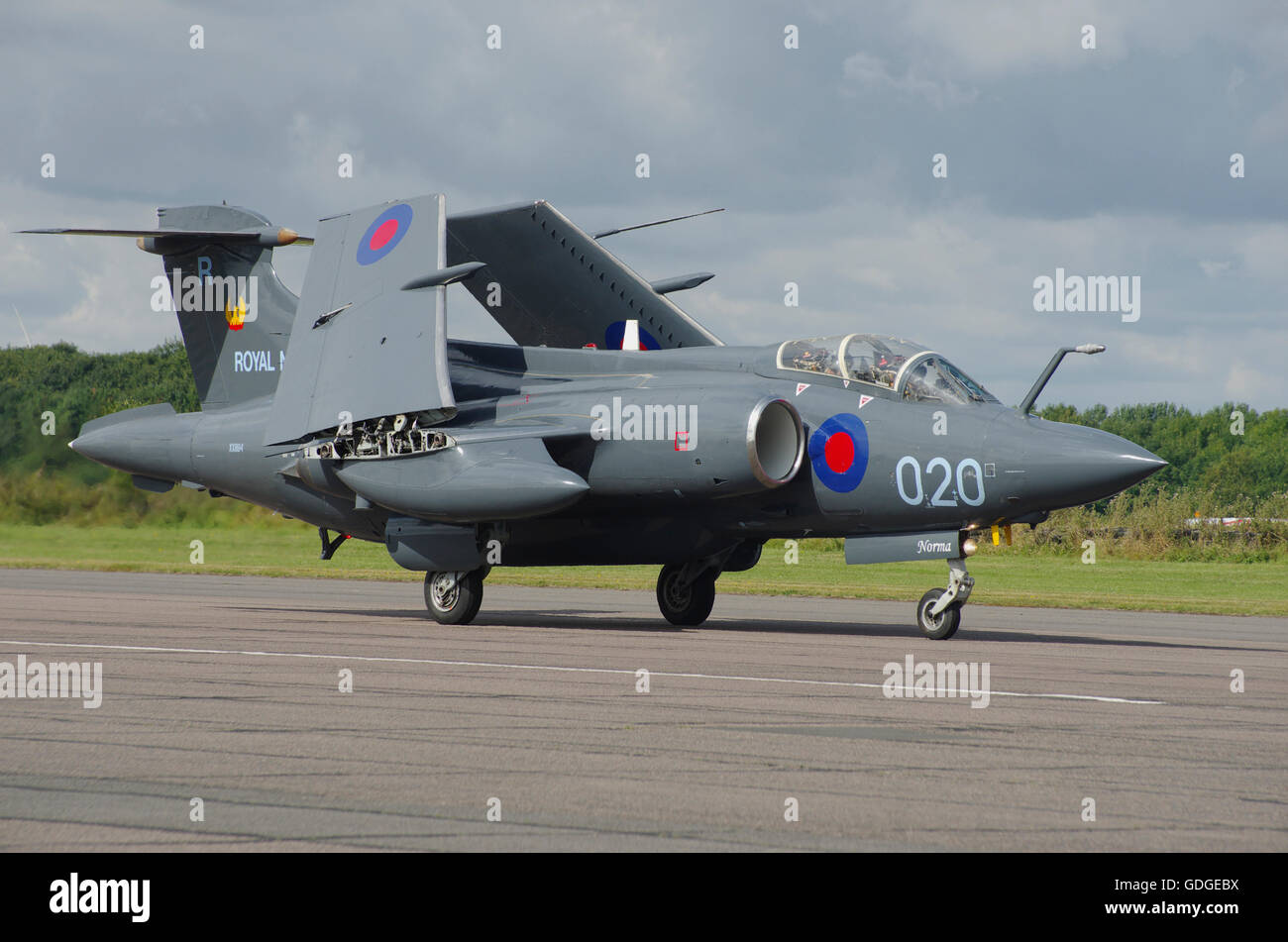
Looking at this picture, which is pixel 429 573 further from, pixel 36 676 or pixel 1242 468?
pixel 1242 468

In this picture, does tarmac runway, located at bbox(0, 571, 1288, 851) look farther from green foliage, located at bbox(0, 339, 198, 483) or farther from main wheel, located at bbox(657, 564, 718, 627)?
green foliage, located at bbox(0, 339, 198, 483)

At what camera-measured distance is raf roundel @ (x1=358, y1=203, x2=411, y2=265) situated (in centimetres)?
1892

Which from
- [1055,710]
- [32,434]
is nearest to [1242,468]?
[32,434]

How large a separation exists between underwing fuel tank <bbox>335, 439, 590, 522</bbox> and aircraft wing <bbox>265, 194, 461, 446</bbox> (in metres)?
0.65

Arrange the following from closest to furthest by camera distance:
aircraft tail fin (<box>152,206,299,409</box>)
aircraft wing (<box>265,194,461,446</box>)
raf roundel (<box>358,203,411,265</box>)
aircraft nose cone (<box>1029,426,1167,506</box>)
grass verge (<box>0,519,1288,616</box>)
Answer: aircraft nose cone (<box>1029,426,1167,506</box>) < aircraft wing (<box>265,194,461,446</box>) < raf roundel (<box>358,203,411,265</box>) < aircraft tail fin (<box>152,206,299,409</box>) < grass verge (<box>0,519,1288,616</box>)

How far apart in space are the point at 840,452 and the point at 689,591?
326 centimetres

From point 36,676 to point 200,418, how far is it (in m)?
9.93

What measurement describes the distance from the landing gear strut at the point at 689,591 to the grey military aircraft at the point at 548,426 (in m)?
0.03

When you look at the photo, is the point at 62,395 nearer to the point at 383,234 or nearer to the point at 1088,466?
the point at 383,234

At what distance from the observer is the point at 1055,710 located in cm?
1022

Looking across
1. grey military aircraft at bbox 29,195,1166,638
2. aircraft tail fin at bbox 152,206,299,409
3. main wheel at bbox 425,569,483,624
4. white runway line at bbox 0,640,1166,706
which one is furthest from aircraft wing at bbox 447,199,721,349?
white runway line at bbox 0,640,1166,706

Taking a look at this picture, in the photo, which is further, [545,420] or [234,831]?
[545,420]

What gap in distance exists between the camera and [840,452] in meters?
16.4

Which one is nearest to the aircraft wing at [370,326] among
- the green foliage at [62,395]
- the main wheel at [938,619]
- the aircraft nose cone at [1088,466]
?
A: the main wheel at [938,619]
